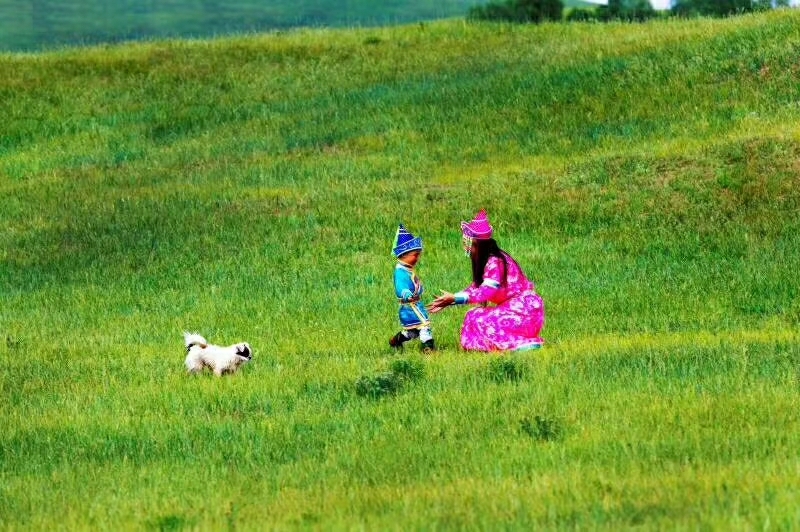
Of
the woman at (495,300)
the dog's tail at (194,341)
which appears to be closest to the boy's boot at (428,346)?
the woman at (495,300)

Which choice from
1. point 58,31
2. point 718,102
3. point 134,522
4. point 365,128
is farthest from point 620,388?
point 58,31

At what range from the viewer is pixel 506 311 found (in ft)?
54.6

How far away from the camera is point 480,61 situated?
4803 cm

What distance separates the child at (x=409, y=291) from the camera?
16.9m

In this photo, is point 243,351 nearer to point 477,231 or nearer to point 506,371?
point 477,231

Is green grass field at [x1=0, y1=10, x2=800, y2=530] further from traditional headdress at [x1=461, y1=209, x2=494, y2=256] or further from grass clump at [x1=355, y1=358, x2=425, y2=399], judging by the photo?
traditional headdress at [x1=461, y1=209, x2=494, y2=256]

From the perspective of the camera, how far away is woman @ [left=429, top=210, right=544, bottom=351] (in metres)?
16.3

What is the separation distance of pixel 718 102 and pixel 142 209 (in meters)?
14.8

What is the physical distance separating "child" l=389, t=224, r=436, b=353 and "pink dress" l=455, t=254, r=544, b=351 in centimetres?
62

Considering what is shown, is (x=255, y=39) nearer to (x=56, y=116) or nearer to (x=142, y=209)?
(x=56, y=116)

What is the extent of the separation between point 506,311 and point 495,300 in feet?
0.71

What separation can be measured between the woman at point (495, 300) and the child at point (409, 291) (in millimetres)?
486

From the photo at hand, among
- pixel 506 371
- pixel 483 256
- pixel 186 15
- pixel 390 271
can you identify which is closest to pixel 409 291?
pixel 483 256

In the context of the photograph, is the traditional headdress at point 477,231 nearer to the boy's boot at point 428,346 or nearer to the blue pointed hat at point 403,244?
the blue pointed hat at point 403,244
